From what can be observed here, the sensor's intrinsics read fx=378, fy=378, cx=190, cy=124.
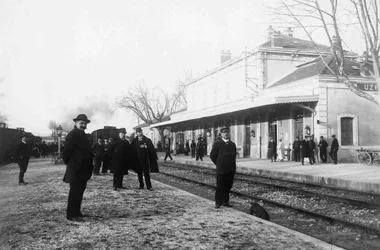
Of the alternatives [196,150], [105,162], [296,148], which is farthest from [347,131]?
[105,162]

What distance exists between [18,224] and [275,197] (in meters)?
6.29

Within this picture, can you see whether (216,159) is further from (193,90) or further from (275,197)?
(193,90)

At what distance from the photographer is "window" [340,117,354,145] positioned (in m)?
20.2

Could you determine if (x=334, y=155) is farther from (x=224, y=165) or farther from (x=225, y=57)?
(x=225, y=57)

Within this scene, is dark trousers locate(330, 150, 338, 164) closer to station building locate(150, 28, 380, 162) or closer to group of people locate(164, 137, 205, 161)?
station building locate(150, 28, 380, 162)

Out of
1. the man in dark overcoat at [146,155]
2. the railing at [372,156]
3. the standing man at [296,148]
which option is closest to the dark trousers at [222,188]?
the man in dark overcoat at [146,155]

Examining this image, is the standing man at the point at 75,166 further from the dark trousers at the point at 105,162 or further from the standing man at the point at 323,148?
the standing man at the point at 323,148

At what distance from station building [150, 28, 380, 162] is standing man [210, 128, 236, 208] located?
9.85 metres

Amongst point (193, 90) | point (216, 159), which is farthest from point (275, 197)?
point (193, 90)

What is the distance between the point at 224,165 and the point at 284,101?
12416 mm

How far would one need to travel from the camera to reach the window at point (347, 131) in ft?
66.1

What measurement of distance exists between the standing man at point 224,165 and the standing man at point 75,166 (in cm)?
251

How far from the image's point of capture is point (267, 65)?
28750 mm

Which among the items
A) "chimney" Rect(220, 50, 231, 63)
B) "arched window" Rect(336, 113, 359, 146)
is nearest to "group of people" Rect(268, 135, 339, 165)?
"arched window" Rect(336, 113, 359, 146)
